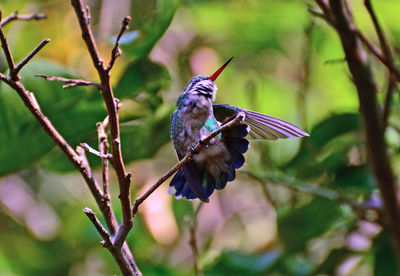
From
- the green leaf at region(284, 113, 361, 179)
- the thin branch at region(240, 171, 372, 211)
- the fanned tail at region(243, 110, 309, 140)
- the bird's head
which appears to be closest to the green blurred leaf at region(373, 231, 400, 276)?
the thin branch at region(240, 171, 372, 211)

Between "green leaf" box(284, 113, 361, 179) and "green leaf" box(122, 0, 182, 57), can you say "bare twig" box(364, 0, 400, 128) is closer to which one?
"green leaf" box(284, 113, 361, 179)

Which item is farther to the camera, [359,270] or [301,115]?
[359,270]

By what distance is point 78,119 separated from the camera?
1434 mm

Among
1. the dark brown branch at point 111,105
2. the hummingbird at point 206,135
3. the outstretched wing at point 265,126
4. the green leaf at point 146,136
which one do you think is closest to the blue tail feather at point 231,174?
the hummingbird at point 206,135

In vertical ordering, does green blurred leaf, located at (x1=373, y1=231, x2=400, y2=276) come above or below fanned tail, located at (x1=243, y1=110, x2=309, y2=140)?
below

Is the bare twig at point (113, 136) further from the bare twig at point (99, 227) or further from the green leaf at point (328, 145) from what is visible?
the green leaf at point (328, 145)

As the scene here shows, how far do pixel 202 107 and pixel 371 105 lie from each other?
47 centimetres

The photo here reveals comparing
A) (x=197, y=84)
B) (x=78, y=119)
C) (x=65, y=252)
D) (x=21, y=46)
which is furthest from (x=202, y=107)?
(x=21, y=46)

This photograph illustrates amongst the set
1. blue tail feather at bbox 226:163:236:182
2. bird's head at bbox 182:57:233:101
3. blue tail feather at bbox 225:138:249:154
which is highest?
bird's head at bbox 182:57:233:101

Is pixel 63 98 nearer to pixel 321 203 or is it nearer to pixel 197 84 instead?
pixel 197 84

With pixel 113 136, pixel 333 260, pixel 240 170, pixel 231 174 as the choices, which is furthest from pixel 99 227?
pixel 333 260

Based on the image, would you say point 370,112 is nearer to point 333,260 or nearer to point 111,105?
point 111,105

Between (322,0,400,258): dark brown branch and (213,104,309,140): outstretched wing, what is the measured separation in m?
0.22

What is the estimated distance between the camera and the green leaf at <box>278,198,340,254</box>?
1523 mm
